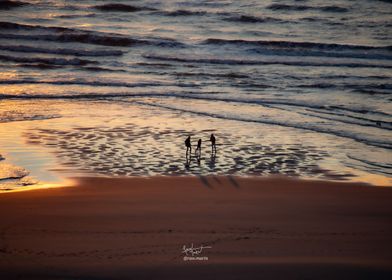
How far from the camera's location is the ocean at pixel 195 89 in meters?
10.0

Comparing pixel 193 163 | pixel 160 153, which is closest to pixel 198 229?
pixel 193 163

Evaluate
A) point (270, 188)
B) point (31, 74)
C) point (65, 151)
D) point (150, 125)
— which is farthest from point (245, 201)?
point (31, 74)

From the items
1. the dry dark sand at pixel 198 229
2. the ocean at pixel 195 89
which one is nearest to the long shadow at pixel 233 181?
the dry dark sand at pixel 198 229

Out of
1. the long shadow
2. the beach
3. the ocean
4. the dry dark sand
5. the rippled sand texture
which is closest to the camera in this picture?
the dry dark sand

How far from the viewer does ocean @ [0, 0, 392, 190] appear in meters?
10.0

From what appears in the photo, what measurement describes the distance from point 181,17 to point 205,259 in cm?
2813

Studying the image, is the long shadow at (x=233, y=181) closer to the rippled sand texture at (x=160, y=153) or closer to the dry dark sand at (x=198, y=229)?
the dry dark sand at (x=198, y=229)

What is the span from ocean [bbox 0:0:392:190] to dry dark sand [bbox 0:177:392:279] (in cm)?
81

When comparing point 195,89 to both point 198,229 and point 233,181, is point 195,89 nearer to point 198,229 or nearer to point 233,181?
point 233,181

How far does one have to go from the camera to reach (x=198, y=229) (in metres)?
6.79

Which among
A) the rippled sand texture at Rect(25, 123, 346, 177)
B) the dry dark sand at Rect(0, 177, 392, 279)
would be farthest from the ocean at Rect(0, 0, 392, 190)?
the dry dark sand at Rect(0, 177, 392, 279)

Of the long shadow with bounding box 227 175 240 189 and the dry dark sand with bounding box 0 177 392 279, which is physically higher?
the dry dark sand with bounding box 0 177 392 279

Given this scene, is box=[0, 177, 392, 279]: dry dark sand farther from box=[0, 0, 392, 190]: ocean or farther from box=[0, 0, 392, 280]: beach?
box=[0, 0, 392, 190]: ocean

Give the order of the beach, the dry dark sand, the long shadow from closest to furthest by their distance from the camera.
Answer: the dry dark sand, the beach, the long shadow
